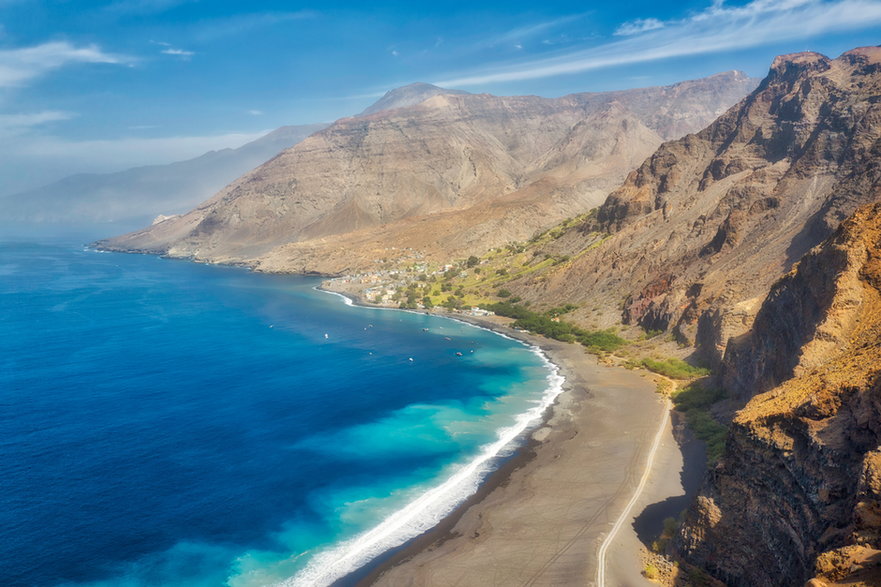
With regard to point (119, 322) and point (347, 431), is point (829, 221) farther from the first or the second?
point (119, 322)

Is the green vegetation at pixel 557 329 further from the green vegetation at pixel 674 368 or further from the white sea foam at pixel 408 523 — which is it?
the white sea foam at pixel 408 523

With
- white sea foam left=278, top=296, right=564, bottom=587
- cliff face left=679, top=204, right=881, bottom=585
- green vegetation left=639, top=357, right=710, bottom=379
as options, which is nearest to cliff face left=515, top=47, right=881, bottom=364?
green vegetation left=639, top=357, right=710, bottom=379

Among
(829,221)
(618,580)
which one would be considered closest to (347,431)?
(618,580)

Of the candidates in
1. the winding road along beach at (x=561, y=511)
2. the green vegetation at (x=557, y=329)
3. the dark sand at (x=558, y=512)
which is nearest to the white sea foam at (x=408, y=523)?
the dark sand at (x=558, y=512)

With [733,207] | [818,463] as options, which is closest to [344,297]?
[733,207]

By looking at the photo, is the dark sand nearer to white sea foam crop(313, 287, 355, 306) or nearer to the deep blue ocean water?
the deep blue ocean water
